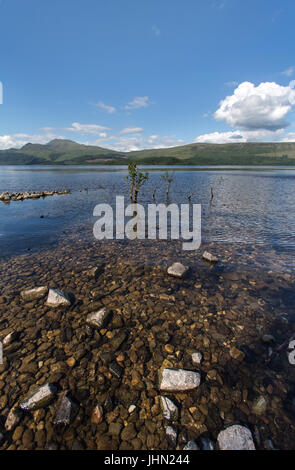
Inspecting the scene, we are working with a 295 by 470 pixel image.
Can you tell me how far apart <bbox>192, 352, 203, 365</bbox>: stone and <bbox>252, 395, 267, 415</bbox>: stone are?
5.55 ft

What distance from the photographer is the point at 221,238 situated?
19.4 meters

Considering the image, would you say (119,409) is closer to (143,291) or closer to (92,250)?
(143,291)

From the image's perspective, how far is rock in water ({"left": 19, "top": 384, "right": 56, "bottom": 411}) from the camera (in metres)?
4.91

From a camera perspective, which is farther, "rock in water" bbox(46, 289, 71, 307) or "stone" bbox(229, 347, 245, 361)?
"rock in water" bbox(46, 289, 71, 307)

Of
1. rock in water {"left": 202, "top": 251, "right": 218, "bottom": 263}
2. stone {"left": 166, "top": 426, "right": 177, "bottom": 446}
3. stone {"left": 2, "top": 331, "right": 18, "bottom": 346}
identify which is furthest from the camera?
rock in water {"left": 202, "top": 251, "right": 218, "bottom": 263}

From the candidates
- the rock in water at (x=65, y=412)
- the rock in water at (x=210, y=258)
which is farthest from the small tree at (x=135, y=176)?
the rock in water at (x=65, y=412)

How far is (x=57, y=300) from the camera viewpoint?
8.92 metres

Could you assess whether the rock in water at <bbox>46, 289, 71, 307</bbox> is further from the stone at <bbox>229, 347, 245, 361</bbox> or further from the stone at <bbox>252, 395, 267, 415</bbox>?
the stone at <bbox>252, 395, 267, 415</bbox>

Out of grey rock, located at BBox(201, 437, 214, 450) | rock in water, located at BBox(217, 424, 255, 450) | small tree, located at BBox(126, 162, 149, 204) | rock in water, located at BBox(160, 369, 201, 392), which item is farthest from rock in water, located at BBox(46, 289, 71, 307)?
small tree, located at BBox(126, 162, 149, 204)

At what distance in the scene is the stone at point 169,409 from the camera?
15.8 ft

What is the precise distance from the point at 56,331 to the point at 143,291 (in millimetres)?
4395

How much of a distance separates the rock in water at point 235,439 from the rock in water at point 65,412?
352cm

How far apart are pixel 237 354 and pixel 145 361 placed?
10.4 feet
